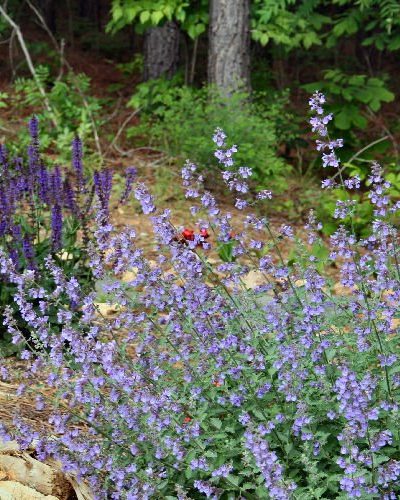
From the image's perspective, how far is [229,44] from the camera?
825cm

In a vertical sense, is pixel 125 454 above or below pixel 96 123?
below

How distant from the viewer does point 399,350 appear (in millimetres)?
3258

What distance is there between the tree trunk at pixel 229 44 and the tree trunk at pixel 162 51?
3.72 feet

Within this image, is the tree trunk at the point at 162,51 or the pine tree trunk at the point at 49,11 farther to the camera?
the pine tree trunk at the point at 49,11

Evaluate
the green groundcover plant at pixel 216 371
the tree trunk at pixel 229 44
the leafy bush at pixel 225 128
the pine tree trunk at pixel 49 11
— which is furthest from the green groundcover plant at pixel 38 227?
the pine tree trunk at pixel 49 11

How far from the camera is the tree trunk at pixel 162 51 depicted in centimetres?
935

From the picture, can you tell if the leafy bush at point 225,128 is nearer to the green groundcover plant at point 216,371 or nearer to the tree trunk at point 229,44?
the tree trunk at point 229,44

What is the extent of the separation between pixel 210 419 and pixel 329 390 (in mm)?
449

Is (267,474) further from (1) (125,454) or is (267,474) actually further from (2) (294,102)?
(2) (294,102)

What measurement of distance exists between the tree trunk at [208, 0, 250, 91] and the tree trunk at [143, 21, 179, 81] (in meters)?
1.13

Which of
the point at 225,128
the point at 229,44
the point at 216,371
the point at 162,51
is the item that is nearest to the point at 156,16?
the point at 229,44

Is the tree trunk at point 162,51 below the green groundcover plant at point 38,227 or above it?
above

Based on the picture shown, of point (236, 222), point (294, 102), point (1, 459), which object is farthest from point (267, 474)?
point (294, 102)

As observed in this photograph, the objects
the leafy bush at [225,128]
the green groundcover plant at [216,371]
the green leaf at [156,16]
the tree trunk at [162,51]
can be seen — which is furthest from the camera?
the tree trunk at [162,51]
